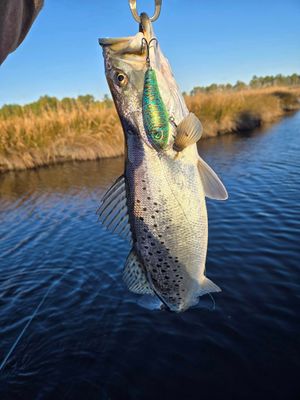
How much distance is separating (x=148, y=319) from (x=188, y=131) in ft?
12.2

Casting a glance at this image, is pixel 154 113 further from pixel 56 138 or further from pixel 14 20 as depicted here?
pixel 56 138

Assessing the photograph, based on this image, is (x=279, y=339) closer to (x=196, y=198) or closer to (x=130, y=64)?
(x=196, y=198)

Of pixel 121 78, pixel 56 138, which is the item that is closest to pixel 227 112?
pixel 56 138

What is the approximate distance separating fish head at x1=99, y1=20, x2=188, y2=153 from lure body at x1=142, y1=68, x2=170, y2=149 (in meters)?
0.03

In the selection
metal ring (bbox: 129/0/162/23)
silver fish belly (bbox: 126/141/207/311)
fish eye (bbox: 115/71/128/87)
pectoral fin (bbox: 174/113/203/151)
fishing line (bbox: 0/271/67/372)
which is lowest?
fishing line (bbox: 0/271/67/372)

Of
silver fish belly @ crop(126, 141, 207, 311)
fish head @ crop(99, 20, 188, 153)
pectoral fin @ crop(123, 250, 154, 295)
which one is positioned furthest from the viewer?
pectoral fin @ crop(123, 250, 154, 295)

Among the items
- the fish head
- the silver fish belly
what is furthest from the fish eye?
the silver fish belly

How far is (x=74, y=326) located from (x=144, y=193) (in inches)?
141

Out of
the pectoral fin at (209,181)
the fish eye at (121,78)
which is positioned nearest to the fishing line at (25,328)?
the pectoral fin at (209,181)

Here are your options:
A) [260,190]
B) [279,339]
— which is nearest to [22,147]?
[260,190]

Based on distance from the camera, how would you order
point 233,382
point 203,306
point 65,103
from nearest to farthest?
point 233,382 < point 203,306 < point 65,103

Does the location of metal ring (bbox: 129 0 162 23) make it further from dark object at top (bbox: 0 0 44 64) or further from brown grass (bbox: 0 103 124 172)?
brown grass (bbox: 0 103 124 172)

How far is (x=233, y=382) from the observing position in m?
3.92

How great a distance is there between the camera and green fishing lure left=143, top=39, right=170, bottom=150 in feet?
7.18
